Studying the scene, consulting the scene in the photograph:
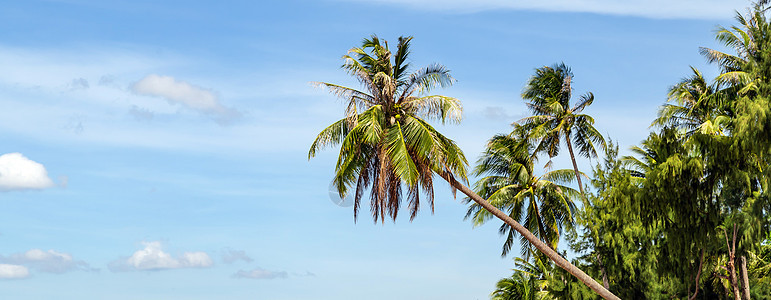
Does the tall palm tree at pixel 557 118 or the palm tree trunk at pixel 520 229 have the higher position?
the tall palm tree at pixel 557 118

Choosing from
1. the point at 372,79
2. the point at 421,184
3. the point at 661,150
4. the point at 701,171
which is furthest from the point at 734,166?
the point at 372,79

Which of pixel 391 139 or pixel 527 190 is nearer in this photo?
pixel 391 139

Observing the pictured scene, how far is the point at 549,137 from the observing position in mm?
36406

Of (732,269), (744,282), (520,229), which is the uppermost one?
(520,229)

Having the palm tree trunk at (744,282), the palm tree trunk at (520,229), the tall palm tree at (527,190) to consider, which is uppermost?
the tall palm tree at (527,190)

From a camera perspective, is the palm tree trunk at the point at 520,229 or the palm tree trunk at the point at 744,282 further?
the palm tree trunk at the point at 744,282

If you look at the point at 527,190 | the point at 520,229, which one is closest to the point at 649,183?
the point at 520,229

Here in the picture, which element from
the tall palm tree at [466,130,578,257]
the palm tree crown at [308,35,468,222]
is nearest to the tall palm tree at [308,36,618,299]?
the palm tree crown at [308,35,468,222]

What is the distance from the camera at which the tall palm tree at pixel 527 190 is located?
37531mm

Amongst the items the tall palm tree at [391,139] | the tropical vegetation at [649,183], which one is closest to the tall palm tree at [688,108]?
the tropical vegetation at [649,183]

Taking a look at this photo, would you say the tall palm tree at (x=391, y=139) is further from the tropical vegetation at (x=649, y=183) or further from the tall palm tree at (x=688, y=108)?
the tall palm tree at (x=688, y=108)

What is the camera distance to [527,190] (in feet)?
123

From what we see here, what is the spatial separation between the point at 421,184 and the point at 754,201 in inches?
357

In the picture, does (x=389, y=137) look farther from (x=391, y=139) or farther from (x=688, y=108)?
(x=688, y=108)
